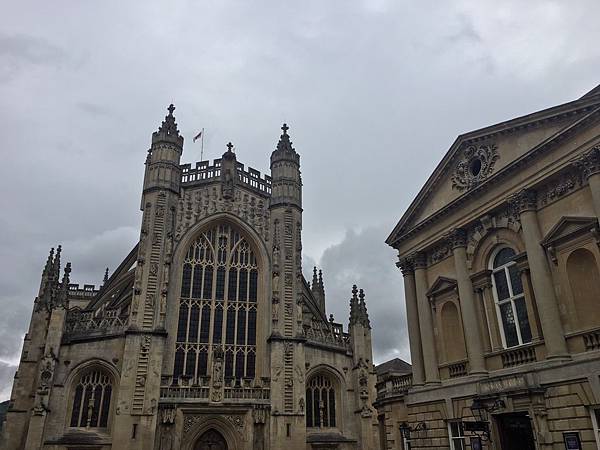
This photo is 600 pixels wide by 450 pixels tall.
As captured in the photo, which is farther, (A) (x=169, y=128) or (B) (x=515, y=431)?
(A) (x=169, y=128)

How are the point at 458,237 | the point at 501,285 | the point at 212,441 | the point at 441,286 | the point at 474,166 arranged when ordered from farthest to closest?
the point at 212,441, the point at 441,286, the point at 474,166, the point at 458,237, the point at 501,285

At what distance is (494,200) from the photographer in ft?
55.5

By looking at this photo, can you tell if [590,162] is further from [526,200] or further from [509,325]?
[509,325]

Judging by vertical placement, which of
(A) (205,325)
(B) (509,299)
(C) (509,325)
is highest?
(A) (205,325)

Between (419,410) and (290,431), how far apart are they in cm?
895

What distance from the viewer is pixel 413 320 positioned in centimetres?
2038

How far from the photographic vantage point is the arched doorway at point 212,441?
24.5 m

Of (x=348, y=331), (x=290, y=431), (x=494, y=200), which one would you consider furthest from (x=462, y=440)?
(x=348, y=331)

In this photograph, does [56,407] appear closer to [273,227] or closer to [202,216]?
[202,216]

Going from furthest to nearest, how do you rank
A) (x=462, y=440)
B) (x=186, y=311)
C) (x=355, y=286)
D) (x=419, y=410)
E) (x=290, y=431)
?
(x=355, y=286), (x=186, y=311), (x=290, y=431), (x=419, y=410), (x=462, y=440)

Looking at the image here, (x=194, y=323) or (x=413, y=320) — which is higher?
(x=194, y=323)

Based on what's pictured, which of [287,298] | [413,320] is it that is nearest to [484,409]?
[413,320]

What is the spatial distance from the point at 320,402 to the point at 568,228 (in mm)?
17859

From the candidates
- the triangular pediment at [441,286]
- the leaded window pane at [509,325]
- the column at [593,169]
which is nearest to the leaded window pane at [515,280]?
the leaded window pane at [509,325]
